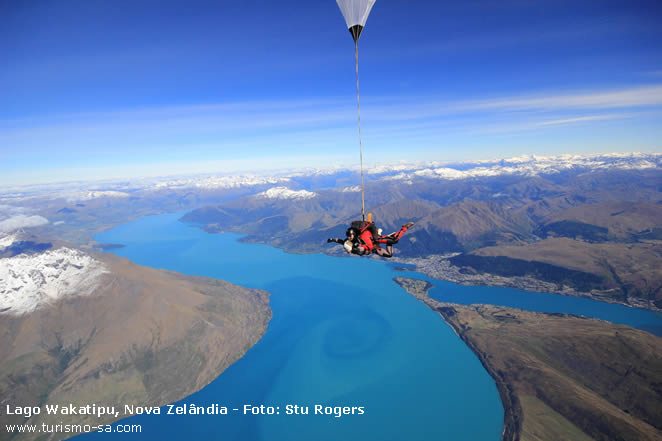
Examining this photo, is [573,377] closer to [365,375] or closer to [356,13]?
[365,375]

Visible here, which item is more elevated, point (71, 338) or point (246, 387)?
point (71, 338)

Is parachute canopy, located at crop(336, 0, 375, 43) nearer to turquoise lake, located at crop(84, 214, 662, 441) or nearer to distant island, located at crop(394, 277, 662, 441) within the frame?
turquoise lake, located at crop(84, 214, 662, 441)

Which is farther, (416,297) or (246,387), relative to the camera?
(416,297)

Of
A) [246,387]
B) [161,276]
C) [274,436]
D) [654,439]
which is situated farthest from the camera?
[161,276]

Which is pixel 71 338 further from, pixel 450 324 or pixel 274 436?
pixel 450 324

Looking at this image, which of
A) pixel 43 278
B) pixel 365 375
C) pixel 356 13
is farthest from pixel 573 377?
pixel 43 278

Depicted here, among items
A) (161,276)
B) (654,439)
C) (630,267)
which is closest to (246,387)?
(161,276)
